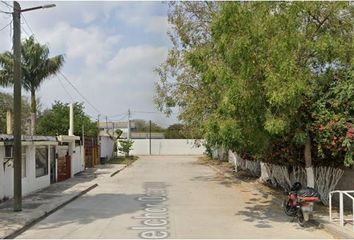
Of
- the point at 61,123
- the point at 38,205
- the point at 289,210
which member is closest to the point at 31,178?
the point at 38,205

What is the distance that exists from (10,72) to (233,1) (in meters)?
26.1

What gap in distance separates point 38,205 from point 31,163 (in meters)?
5.29

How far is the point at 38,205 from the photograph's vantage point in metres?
17.4

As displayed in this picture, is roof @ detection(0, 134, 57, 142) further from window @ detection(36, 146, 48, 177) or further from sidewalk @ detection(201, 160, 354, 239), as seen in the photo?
sidewalk @ detection(201, 160, 354, 239)

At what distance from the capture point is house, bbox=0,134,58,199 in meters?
18.4

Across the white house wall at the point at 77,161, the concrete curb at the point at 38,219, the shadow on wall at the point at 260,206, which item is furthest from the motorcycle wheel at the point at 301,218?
the white house wall at the point at 77,161

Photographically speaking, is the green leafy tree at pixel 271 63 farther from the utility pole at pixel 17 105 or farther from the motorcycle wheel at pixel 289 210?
the utility pole at pixel 17 105

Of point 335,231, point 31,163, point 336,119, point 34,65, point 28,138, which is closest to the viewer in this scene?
point 335,231

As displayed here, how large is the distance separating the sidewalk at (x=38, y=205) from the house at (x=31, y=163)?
43cm

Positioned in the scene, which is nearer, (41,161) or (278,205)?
(278,205)

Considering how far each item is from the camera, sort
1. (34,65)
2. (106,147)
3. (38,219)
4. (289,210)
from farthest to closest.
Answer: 1. (106,147)
2. (34,65)
3. (289,210)
4. (38,219)

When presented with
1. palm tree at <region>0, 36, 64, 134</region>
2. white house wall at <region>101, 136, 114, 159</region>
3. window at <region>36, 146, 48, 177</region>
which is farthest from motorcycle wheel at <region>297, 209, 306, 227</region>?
white house wall at <region>101, 136, 114, 159</region>

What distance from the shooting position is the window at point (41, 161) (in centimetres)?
2356

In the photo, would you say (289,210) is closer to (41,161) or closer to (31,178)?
(31,178)
